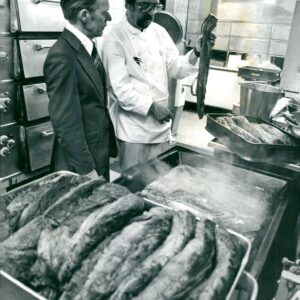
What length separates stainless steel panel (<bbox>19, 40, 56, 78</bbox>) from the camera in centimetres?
292

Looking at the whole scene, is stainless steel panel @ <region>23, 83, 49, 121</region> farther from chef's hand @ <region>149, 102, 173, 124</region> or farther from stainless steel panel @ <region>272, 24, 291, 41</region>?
stainless steel panel @ <region>272, 24, 291, 41</region>

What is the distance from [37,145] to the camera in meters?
3.27

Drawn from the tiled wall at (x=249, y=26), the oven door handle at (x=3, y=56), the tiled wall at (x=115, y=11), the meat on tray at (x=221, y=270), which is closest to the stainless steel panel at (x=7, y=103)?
the oven door handle at (x=3, y=56)

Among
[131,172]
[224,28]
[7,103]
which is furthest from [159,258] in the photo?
[224,28]

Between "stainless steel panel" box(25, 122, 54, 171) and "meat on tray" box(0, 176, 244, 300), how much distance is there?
2.16 metres

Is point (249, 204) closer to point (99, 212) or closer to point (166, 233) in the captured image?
point (166, 233)

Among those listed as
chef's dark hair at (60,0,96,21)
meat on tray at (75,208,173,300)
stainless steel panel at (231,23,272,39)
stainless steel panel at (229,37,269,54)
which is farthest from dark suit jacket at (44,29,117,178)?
stainless steel panel at (231,23,272,39)

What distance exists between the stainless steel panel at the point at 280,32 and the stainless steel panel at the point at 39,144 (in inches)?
264

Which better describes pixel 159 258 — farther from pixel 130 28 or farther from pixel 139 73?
pixel 130 28

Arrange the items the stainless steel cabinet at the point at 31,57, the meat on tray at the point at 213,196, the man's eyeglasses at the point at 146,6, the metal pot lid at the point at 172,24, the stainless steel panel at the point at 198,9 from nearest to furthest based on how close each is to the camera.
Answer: the meat on tray at the point at 213,196
the man's eyeglasses at the point at 146,6
the stainless steel cabinet at the point at 31,57
the metal pot lid at the point at 172,24
the stainless steel panel at the point at 198,9

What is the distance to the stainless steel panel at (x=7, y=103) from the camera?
2.85 metres

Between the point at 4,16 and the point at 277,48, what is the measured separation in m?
6.98

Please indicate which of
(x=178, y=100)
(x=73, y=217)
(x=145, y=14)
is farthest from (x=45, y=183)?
(x=178, y=100)

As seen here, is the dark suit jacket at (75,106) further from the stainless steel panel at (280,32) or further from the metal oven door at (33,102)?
the stainless steel panel at (280,32)
